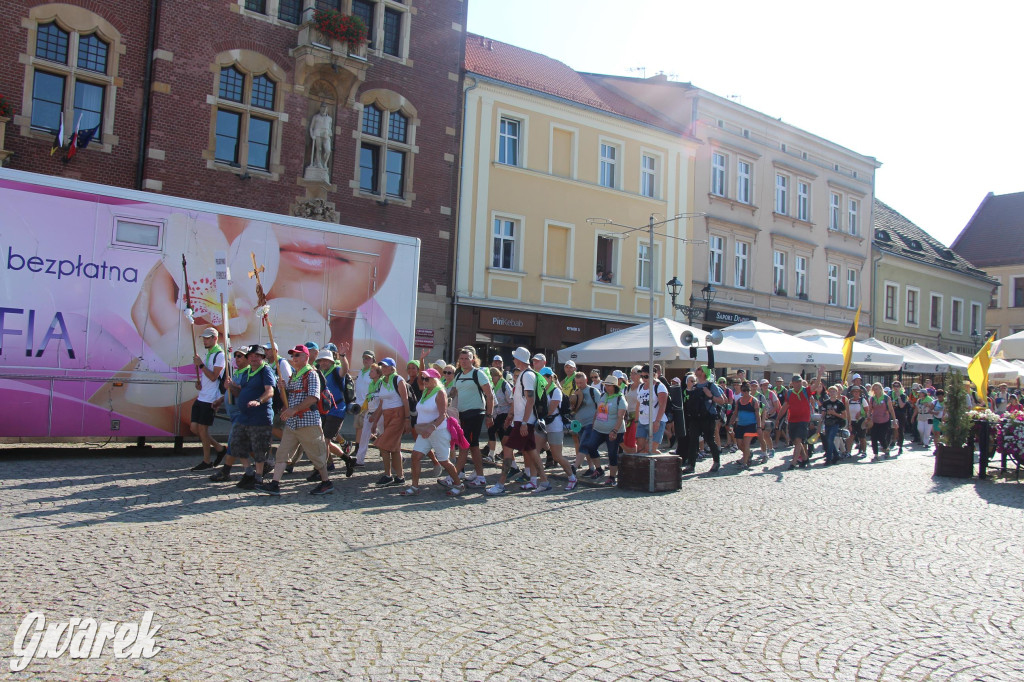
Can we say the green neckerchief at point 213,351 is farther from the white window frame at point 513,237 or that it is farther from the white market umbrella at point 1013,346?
the white market umbrella at point 1013,346

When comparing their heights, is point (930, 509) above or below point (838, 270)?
below

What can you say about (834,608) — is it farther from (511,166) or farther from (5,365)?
(511,166)

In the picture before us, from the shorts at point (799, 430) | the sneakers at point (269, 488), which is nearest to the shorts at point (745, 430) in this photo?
the shorts at point (799, 430)

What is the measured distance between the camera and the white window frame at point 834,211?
36.3 metres

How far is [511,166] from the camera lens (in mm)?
25219

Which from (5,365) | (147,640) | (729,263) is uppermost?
(729,263)

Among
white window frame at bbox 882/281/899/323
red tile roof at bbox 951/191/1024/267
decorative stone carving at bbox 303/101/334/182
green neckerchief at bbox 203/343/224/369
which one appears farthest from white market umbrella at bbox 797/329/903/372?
red tile roof at bbox 951/191/1024/267

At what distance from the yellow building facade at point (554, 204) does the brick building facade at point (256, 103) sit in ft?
3.26

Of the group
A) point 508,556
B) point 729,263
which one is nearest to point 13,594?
point 508,556

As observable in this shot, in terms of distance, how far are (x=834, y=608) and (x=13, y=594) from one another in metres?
5.48

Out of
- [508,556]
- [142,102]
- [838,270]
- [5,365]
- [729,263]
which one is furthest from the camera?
[838,270]

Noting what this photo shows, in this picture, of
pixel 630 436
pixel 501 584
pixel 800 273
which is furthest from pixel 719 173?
pixel 501 584

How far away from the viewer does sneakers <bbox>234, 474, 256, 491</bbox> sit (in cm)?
967

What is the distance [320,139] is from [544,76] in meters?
10.2
